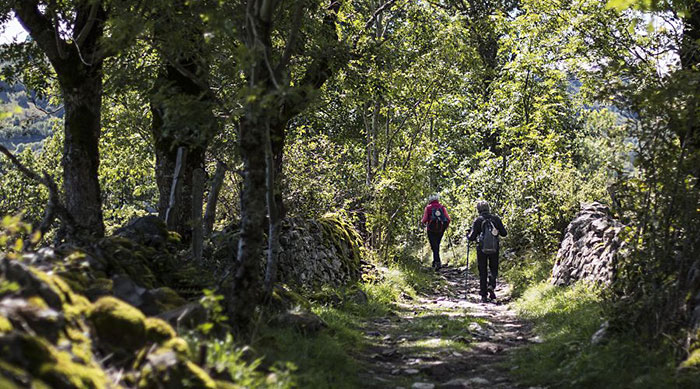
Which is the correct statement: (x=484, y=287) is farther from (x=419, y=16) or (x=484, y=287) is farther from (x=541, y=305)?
(x=419, y=16)

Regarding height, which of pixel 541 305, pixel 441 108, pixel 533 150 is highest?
pixel 441 108

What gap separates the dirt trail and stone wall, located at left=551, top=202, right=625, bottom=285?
1.58m

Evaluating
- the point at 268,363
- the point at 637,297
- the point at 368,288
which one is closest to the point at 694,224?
the point at 637,297

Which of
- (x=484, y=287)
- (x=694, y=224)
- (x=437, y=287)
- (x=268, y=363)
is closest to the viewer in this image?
(x=268, y=363)

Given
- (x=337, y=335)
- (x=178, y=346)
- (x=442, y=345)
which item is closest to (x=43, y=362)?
(x=178, y=346)

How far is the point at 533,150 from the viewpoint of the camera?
2111 centimetres

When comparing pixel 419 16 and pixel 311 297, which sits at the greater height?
pixel 419 16

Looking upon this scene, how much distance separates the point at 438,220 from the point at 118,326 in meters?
15.5

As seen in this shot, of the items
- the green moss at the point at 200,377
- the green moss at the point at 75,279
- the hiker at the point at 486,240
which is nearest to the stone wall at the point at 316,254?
the hiker at the point at 486,240

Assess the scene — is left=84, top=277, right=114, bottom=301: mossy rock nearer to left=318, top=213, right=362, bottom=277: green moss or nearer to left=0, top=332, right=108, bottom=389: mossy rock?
left=0, top=332, right=108, bottom=389: mossy rock

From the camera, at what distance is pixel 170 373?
14.5ft

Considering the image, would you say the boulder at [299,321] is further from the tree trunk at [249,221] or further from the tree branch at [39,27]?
the tree branch at [39,27]

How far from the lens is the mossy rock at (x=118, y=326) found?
15.7 feet

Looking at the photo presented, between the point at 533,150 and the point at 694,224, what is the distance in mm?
14143
